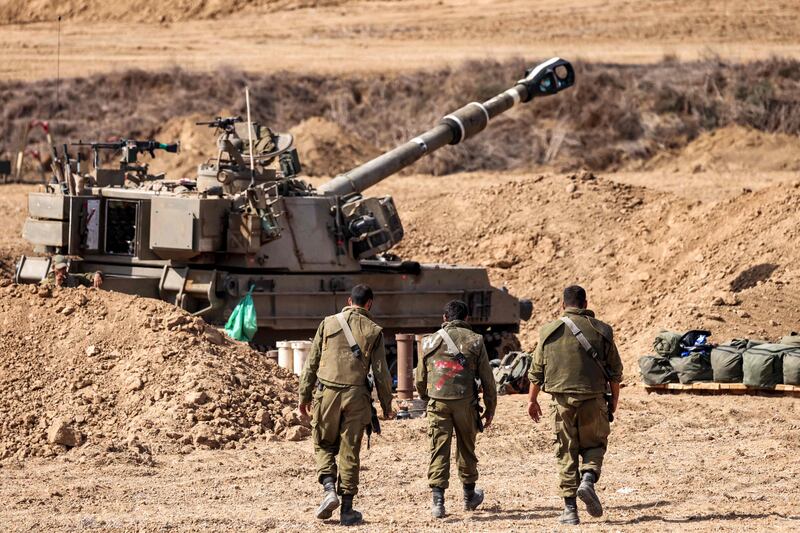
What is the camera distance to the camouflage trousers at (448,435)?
1051cm

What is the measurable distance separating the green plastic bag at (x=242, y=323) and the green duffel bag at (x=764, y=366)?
5.26 meters

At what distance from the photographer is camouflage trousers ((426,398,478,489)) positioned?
1051 centimetres

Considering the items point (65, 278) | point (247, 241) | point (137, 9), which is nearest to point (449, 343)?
point (247, 241)

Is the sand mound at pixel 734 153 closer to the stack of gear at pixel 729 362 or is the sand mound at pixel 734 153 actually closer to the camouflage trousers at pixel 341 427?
the stack of gear at pixel 729 362

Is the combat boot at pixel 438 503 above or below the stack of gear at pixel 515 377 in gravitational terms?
below

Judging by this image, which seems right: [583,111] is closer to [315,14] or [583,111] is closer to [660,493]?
[315,14]

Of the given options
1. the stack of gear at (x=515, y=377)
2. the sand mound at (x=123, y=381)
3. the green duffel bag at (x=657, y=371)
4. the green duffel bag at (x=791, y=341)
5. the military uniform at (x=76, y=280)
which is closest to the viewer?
the sand mound at (x=123, y=381)

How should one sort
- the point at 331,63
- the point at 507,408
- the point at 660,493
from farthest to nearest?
the point at 331,63 → the point at 507,408 → the point at 660,493

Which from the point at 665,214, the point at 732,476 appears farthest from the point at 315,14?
the point at 732,476

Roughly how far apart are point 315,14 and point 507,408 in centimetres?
3747

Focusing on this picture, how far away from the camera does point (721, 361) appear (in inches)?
637

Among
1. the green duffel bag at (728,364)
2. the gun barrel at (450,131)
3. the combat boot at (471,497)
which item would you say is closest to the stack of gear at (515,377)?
the green duffel bag at (728,364)

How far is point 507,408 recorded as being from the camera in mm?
15594

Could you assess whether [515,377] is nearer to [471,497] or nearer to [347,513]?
[471,497]
